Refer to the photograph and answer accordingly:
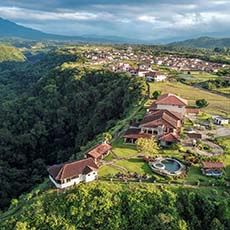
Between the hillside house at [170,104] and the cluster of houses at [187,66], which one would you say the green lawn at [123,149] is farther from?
the cluster of houses at [187,66]

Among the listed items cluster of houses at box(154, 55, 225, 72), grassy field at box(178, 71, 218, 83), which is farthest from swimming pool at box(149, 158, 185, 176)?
cluster of houses at box(154, 55, 225, 72)

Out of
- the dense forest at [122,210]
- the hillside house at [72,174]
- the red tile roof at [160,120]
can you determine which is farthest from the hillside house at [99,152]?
the red tile roof at [160,120]

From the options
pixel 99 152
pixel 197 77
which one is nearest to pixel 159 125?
pixel 99 152

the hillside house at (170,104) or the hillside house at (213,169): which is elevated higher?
the hillside house at (170,104)

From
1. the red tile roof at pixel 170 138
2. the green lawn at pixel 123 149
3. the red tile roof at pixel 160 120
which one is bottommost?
the green lawn at pixel 123 149

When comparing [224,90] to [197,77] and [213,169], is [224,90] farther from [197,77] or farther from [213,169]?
[213,169]

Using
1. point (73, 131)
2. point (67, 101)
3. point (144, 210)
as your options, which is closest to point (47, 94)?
point (67, 101)
